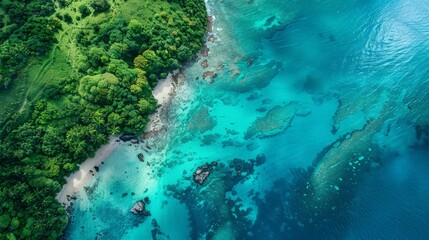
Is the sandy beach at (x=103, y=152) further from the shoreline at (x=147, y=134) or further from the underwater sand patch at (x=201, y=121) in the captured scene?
the underwater sand patch at (x=201, y=121)

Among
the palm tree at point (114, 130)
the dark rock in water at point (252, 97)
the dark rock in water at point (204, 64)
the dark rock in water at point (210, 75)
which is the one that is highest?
the dark rock in water at point (204, 64)

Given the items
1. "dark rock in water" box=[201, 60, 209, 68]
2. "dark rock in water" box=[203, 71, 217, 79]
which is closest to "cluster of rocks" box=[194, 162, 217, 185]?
"dark rock in water" box=[203, 71, 217, 79]

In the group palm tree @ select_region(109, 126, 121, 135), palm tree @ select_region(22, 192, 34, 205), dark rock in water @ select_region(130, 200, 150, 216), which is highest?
palm tree @ select_region(109, 126, 121, 135)

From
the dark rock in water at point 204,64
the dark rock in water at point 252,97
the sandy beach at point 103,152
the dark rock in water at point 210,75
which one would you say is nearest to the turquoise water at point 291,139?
the dark rock in water at point 252,97

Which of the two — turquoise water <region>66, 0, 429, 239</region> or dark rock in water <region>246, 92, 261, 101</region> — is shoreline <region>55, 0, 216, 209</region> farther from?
dark rock in water <region>246, 92, 261, 101</region>

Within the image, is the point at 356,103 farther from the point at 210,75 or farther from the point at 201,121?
the point at 201,121

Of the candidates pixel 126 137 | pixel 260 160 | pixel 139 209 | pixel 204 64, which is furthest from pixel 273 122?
pixel 139 209
